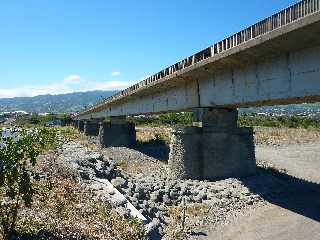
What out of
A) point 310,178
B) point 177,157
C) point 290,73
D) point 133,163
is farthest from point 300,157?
point 290,73

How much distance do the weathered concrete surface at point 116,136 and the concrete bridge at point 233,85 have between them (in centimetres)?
1329

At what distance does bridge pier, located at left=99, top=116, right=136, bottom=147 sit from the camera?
5912cm

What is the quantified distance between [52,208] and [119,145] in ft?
138

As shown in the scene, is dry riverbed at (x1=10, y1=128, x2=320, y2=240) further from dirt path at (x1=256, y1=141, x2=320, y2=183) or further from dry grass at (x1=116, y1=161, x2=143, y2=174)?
dry grass at (x1=116, y1=161, x2=143, y2=174)

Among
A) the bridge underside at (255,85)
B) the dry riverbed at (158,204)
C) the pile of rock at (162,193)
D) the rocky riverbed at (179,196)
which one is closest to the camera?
the dry riverbed at (158,204)

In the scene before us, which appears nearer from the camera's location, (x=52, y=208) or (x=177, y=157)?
(x=52, y=208)

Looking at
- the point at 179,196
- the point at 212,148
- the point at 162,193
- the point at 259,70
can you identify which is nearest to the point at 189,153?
the point at 212,148

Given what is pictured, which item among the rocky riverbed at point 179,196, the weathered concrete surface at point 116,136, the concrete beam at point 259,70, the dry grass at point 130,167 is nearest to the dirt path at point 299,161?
the rocky riverbed at point 179,196

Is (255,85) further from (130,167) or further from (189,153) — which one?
(130,167)

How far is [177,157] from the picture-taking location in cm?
3067

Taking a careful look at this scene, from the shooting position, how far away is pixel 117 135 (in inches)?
2354

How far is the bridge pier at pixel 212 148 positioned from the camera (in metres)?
30.0

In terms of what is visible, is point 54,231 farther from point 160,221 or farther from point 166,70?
point 166,70

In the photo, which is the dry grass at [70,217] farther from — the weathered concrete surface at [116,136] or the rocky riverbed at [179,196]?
the weathered concrete surface at [116,136]
